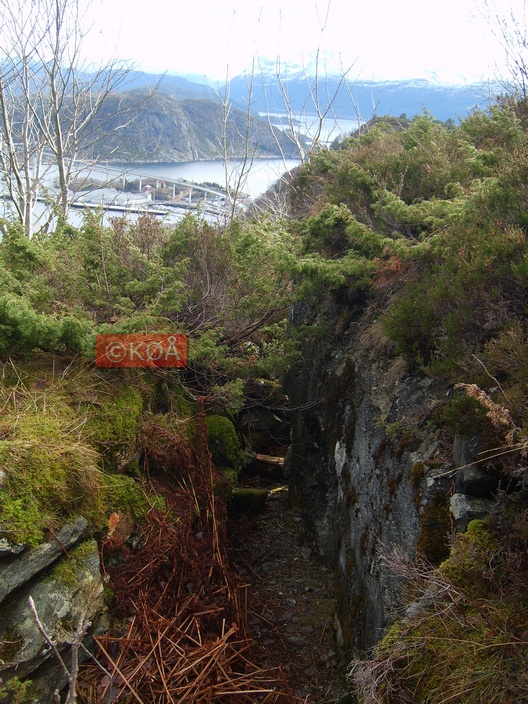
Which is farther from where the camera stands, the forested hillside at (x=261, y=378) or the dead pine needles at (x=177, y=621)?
the dead pine needles at (x=177, y=621)

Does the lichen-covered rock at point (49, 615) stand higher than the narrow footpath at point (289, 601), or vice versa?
the lichen-covered rock at point (49, 615)

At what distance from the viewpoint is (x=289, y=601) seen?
510 cm

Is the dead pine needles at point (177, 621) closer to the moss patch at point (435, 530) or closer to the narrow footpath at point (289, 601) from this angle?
the narrow footpath at point (289, 601)

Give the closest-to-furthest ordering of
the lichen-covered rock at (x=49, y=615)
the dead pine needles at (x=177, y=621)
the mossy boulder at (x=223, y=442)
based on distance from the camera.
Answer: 1. the lichen-covered rock at (x=49, y=615)
2. the dead pine needles at (x=177, y=621)
3. the mossy boulder at (x=223, y=442)

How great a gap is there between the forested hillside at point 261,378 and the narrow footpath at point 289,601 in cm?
49

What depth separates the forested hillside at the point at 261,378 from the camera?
Answer: 2.60m

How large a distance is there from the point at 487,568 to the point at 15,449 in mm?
2839

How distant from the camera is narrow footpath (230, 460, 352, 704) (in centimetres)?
421

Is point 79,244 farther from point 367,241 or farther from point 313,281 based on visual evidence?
point 367,241

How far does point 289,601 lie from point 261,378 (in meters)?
2.88

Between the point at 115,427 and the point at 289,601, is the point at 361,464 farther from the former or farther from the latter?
the point at 115,427

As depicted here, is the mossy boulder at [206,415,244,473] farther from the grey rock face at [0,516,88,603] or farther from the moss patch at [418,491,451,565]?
the moss patch at [418,491,451,565]

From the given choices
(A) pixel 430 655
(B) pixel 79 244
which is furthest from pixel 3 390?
(A) pixel 430 655

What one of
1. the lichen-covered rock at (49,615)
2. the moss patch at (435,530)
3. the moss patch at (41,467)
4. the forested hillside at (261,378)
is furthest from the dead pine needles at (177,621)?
the moss patch at (435,530)
